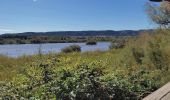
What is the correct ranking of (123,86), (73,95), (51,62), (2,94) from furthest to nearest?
(51,62) < (123,86) < (2,94) < (73,95)

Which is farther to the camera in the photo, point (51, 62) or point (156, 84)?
point (51, 62)

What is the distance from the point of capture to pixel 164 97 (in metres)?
4.89

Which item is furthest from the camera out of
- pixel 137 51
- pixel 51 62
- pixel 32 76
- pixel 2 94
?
pixel 137 51

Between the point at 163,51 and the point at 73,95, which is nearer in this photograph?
the point at 73,95

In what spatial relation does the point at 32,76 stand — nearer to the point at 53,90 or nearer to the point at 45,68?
the point at 45,68

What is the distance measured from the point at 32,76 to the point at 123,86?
2.23 meters

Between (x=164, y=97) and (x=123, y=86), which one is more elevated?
(x=164, y=97)

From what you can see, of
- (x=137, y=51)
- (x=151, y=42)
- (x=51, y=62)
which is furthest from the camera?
(x=137, y=51)

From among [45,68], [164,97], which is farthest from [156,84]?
[164,97]

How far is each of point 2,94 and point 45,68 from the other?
2.25 m

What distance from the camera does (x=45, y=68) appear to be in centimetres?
1059

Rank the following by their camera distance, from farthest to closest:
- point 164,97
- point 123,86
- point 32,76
→ 1. point 32,76
2. point 123,86
3. point 164,97

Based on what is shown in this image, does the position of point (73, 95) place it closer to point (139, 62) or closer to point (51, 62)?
point (51, 62)

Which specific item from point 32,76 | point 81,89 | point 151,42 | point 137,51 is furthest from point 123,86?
point 137,51
